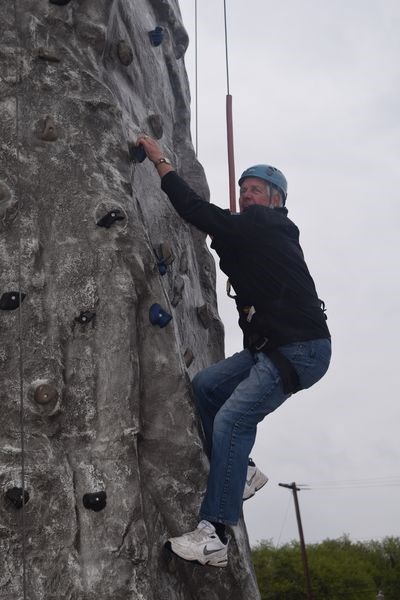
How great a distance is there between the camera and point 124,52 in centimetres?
705

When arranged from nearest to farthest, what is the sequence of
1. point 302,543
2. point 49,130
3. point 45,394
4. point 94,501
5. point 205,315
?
1. point 94,501
2. point 45,394
3. point 49,130
4. point 205,315
5. point 302,543

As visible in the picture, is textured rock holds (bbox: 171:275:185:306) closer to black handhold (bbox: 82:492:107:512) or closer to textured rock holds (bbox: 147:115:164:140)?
textured rock holds (bbox: 147:115:164:140)

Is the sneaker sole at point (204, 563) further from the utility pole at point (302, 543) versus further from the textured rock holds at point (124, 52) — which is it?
the utility pole at point (302, 543)

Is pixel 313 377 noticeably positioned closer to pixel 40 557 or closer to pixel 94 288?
pixel 94 288

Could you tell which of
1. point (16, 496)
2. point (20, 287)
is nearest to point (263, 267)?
point (20, 287)

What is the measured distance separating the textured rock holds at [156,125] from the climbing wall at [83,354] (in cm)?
63

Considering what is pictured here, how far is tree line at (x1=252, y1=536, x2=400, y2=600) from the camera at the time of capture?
2653 cm

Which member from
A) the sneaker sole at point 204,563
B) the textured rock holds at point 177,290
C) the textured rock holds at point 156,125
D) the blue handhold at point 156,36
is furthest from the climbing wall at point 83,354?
the blue handhold at point 156,36

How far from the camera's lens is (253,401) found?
5637 mm

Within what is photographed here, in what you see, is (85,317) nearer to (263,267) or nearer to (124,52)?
(263,267)

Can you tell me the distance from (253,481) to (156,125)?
10.2 ft

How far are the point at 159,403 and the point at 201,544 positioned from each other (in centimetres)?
101

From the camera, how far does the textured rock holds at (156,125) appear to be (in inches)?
294

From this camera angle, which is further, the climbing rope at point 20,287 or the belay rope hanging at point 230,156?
the belay rope hanging at point 230,156
